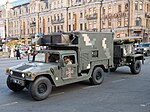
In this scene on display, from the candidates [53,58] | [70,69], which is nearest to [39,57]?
[53,58]

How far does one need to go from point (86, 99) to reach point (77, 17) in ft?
172

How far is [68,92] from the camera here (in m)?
9.14

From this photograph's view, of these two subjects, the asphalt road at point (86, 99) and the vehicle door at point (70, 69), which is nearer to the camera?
the asphalt road at point (86, 99)

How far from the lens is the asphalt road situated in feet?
22.8

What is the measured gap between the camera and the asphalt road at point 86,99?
695cm

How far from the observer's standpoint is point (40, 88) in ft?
26.3

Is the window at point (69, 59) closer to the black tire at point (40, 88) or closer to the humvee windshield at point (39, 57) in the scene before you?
the humvee windshield at point (39, 57)

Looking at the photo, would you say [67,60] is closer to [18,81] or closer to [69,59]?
[69,59]

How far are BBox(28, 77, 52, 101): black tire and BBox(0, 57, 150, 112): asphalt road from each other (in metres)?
0.21

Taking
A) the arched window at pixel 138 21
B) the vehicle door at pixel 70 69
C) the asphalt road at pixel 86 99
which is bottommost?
the asphalt road at pixel 86 99

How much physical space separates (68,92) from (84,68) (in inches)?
52.6

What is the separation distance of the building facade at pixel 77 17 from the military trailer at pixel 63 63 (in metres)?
36.4

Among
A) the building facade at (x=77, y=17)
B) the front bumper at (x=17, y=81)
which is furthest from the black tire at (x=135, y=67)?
the building facade at (x=77, y=17)

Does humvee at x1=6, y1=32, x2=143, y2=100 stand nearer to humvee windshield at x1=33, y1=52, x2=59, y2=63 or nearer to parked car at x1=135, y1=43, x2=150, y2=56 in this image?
humvee windshield at x1=33, y1=52, x2=59, y2=63
